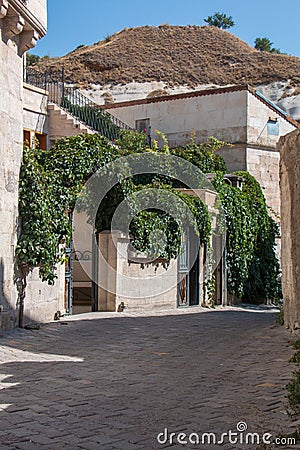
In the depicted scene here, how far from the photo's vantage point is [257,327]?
12.0 metres

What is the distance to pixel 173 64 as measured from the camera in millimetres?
47812

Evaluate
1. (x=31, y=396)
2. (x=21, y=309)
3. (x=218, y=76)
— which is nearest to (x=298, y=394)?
(x=31, y=396)

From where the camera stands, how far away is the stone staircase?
21156 millimetres

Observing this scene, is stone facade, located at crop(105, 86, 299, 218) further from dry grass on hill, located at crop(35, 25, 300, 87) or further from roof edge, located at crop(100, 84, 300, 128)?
dry grass on hill, located at crop(35, 25, 300, 87)

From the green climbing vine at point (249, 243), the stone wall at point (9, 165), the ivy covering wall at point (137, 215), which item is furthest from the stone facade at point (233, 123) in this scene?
the stone wall at point (9, 165)

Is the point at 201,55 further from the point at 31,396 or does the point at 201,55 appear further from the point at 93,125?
the point at 31,396

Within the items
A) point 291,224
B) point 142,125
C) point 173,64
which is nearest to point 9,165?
point 291,224

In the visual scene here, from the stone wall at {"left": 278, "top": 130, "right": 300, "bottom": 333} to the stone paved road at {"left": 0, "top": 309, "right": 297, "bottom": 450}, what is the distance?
1.71 feet

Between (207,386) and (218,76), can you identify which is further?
(218,76)

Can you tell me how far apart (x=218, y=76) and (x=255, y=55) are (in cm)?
545

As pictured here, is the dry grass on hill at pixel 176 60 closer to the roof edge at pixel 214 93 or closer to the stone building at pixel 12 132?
the roof edge at pixel 214 93

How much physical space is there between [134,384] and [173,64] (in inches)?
1709

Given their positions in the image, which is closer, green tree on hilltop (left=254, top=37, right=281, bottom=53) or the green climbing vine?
the green climbing vine

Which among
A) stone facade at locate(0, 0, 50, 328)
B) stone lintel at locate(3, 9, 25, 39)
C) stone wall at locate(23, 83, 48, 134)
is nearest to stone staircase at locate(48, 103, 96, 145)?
stone wall at locate(23, 83, 48, 134)
